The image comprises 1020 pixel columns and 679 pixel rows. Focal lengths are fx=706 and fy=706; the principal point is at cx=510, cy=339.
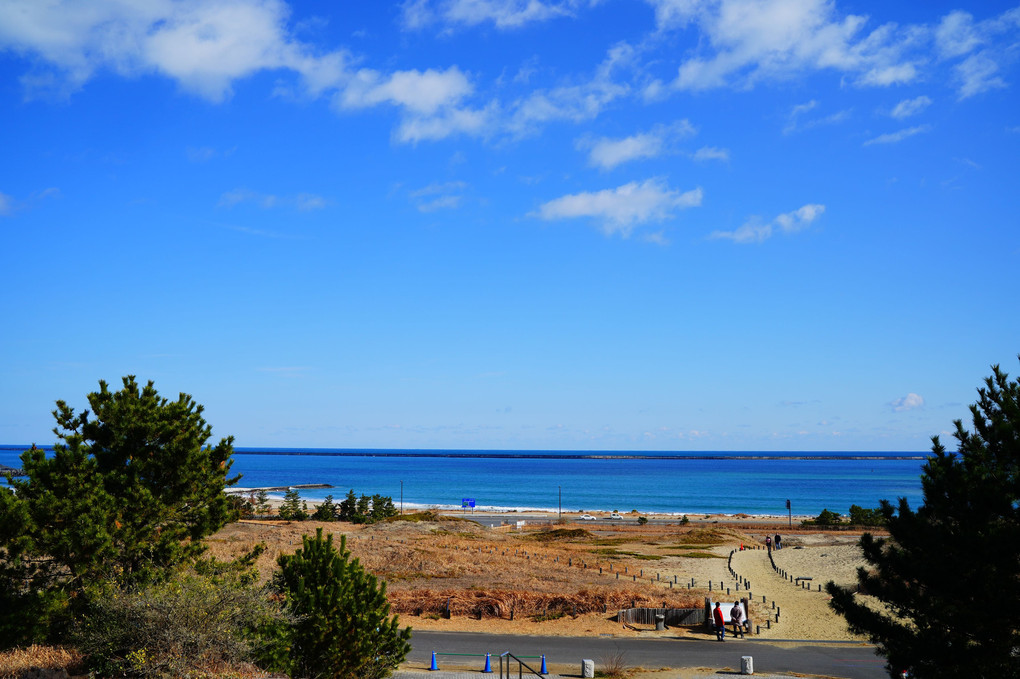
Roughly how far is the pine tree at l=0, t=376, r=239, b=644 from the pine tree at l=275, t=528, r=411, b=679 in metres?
5.67

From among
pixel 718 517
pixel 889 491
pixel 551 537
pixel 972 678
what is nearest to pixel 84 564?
pixel 972 678

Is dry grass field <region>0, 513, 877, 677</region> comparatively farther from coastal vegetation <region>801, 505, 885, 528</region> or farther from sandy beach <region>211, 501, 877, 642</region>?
coastal vegetation <region>801, 505, 885, 528</region>

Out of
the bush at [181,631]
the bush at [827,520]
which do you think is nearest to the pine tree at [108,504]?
the bush at [181,631]

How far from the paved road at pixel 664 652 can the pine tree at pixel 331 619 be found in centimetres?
911

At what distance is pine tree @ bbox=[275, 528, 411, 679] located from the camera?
51.9 ft

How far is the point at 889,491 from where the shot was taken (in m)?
171

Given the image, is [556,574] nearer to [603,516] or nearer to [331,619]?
[331,619]

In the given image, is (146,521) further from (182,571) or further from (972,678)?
(972,678)

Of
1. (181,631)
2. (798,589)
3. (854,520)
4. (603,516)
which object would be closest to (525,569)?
(798,589)

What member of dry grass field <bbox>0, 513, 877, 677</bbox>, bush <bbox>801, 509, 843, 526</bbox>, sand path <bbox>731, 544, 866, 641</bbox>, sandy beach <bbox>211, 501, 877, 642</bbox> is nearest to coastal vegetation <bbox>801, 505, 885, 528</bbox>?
bush <bbox>801, 509, 843, 526</bbox>

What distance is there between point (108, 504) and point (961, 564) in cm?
2007

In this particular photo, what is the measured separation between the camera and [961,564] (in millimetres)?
13555

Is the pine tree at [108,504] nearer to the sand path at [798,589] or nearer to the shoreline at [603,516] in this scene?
the sand path at [798,589]

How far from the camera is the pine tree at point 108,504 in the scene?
58.2ft
